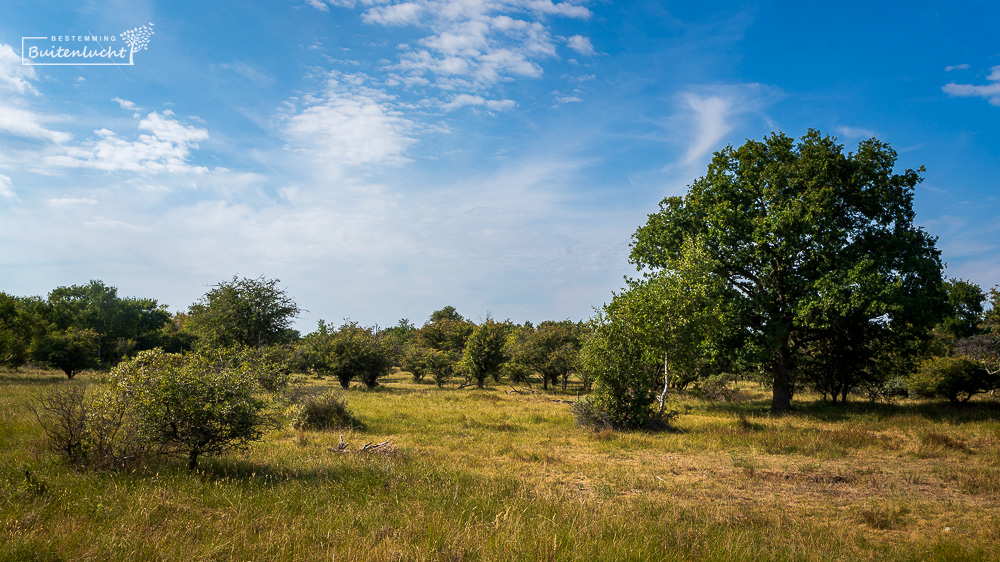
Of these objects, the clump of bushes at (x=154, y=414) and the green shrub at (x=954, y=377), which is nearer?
the clump of bushes at (x=154, y=414)

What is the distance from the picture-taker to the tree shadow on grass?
21328 millimetres

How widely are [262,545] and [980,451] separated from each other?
20.5 meters

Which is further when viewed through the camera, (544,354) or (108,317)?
(108,317)

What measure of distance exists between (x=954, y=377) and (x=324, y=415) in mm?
32575

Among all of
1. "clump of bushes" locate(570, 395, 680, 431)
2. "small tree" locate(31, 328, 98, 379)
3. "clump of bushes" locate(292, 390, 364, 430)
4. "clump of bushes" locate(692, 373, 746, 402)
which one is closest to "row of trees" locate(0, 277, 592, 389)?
"small tree" locate(31, 328, 98, 379)

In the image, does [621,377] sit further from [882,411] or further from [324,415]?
[882,411]

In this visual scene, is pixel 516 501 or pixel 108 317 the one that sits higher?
pixel 108 317

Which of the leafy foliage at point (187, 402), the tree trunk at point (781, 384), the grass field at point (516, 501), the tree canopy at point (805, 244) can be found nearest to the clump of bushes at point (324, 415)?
the grass field at point (516, 501)

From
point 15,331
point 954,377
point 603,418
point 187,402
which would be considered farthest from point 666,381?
point 15,331

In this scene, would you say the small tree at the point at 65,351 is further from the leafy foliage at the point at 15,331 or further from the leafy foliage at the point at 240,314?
the leafy foliage at the point at 240,314

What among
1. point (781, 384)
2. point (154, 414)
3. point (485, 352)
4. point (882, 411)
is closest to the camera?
point (154, 414)

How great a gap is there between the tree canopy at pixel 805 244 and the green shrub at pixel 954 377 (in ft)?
14.3

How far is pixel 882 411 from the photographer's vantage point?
2372 centimetres

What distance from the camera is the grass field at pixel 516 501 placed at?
5.72m
